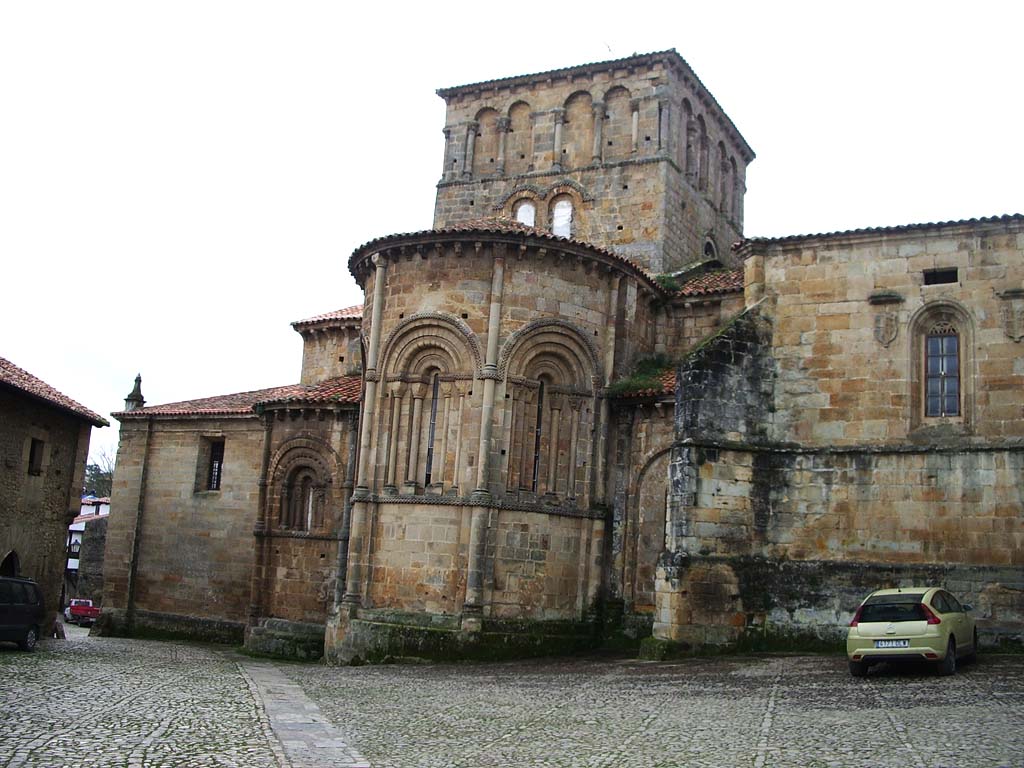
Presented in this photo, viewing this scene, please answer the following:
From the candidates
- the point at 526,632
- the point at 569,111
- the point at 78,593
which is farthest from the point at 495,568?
the point at 78,593

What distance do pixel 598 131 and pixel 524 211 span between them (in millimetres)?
3185

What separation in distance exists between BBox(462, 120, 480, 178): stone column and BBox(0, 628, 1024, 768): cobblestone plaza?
59.6 feet

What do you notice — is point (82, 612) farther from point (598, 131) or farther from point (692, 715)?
point (692, 715)

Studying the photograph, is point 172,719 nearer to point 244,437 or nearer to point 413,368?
point 413,368

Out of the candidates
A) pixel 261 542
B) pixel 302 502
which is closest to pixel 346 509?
pixel 302 502

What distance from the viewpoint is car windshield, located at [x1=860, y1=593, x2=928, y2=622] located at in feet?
51.5

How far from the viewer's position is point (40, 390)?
86.6 feet

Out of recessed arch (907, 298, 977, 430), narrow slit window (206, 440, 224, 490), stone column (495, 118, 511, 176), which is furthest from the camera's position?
narrow slit window (206, 440, 224, 490)

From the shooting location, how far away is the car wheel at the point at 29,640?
68.8 ft

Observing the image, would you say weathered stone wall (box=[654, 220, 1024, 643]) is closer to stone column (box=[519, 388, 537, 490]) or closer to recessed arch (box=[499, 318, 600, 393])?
recessed arch (box=[499, 318, 600, 393])

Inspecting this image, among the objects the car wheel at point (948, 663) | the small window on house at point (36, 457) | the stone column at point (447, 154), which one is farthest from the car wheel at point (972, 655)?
the stone column at point (447, 154)

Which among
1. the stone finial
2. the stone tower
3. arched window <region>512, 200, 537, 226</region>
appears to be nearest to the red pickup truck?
the stone finial

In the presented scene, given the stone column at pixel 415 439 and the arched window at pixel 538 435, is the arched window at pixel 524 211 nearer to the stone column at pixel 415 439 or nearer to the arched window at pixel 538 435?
the arched window at pixel 538 435

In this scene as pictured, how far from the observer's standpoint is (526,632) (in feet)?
71.9
